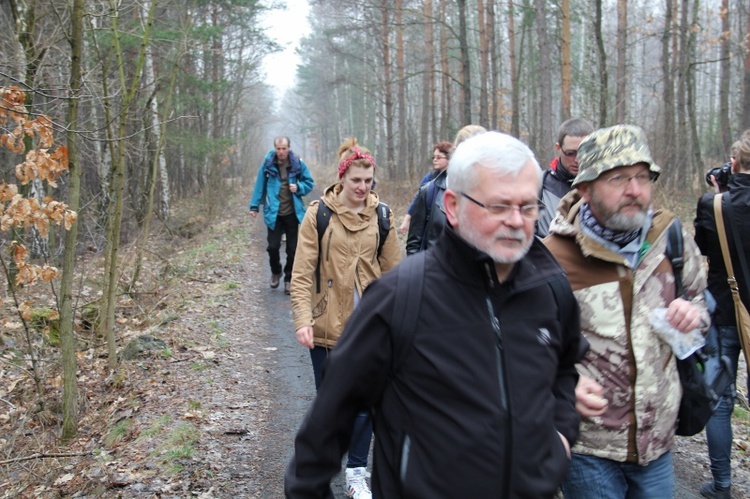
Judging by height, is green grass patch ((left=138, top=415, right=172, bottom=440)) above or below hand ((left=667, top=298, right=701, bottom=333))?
below

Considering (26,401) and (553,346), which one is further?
(26,401)

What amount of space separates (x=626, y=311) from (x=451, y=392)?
3.55 feet

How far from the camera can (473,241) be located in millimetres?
1846

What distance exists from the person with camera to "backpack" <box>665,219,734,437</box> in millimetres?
985

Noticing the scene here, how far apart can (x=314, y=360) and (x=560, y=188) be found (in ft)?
6.85

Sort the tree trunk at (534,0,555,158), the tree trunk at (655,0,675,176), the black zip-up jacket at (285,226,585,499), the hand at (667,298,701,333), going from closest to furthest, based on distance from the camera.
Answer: the black zip-up jacket at (285,226,585,499) → the hand at (667,298,701,333) → the tree trunk at (534,0,555,158) → the tree trunk at (655,0,675,176)

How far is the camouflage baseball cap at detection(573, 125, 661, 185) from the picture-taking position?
249 centimetres

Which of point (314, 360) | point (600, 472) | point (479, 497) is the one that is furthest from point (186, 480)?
point (479, 497)

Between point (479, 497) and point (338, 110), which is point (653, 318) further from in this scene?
point (338, 110)

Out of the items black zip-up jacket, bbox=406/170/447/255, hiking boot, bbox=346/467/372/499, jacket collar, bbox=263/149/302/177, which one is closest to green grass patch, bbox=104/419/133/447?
hiking boot, bbox=346/467/372/499

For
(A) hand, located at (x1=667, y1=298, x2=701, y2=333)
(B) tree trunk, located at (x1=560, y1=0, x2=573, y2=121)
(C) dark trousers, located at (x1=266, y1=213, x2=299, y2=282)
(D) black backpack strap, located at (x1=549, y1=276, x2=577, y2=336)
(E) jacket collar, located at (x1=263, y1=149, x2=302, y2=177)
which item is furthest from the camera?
(B) tree trunk, located at (x1=560, y1=0, x2=573, y2=121)

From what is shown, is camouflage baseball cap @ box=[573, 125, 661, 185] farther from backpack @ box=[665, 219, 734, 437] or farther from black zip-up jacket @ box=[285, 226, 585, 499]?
black zip-up jacket @ box=[285, 226, 585, 499]

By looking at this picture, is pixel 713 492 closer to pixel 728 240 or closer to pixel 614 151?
pixel 728 240

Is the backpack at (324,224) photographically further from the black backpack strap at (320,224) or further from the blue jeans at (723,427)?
the blue jeans at (723,427)
